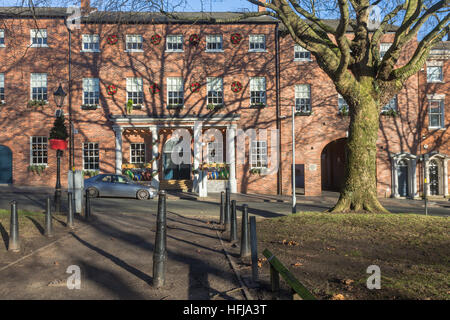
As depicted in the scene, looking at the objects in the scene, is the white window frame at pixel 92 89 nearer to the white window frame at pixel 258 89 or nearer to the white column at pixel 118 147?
the white column at pixel 118 147

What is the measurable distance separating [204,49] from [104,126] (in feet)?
27.8

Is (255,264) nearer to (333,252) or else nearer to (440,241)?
(333,252)

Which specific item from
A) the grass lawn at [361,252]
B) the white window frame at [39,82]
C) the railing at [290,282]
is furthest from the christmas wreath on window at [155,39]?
the railing at [290,282]

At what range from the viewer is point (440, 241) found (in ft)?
19.3

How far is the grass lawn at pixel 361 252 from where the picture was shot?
385cm

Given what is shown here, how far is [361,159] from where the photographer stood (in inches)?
388

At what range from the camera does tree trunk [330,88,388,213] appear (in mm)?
9742

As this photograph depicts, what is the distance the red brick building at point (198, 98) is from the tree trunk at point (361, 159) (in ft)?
39.4

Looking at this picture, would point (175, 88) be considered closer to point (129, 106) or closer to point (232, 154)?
point (129, 106)

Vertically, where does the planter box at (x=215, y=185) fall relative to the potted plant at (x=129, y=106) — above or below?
below

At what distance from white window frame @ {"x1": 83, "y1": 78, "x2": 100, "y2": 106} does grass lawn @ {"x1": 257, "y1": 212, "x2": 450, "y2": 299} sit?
58.1 ft

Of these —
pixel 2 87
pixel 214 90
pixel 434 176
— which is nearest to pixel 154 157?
pixel 214 90

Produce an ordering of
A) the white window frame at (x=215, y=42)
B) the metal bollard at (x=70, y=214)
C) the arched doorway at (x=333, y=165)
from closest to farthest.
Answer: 1. the metal bollard at (x=70, y=214)
2. the white window frame at (x=215, y=42)
3. the arched doorway at (x=333, y=165)
